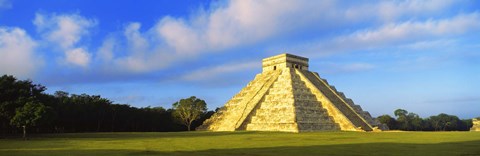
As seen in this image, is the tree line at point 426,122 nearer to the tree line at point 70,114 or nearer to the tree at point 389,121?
the tree at point 389,121

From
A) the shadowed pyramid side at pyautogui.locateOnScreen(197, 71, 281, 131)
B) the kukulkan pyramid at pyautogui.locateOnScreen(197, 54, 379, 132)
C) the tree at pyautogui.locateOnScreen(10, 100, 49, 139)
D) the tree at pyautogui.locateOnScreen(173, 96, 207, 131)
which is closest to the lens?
the tree at pyautogui.locateOnScreen(10, 100, 49, 139)

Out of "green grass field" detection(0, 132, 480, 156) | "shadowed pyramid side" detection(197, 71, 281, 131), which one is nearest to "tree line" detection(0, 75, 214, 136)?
"shadowed pyramid side" detection(197, 71, 281, 131)

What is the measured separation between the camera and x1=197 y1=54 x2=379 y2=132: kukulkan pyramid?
46469mm

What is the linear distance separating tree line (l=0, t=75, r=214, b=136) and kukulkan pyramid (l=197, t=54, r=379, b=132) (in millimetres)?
7379

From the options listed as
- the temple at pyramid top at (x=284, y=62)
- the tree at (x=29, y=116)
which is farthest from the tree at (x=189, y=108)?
the tree at (x=29, y=116)

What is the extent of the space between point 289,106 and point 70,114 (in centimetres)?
2711

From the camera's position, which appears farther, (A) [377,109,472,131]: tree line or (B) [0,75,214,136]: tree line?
(A) [377,109,472,131]: tree line

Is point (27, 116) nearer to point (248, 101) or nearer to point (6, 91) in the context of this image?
point (6, 91)

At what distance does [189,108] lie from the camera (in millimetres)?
58125

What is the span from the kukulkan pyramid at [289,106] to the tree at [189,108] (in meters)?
2.50

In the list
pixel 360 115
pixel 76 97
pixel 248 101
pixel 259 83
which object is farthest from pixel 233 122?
pixel 76 97

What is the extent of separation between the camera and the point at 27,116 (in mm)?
32688

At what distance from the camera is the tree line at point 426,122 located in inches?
3108

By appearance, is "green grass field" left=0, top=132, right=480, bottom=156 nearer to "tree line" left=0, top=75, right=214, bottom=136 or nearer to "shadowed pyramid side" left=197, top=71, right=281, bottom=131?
"tree line" left=0, top=75, right=214, bottom=136
